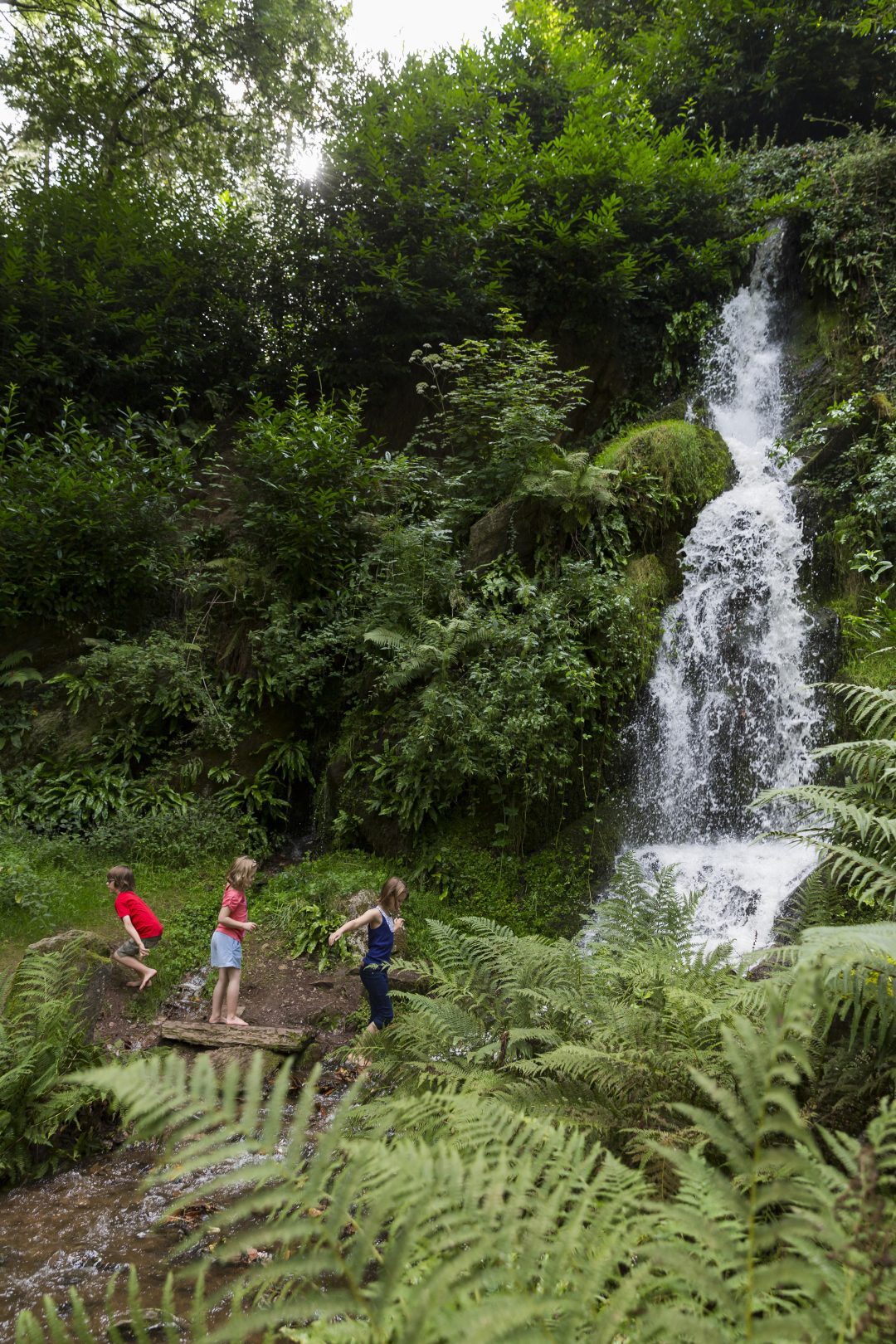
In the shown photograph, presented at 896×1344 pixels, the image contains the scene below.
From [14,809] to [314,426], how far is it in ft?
20.0

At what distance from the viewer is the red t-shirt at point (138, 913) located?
609 cm

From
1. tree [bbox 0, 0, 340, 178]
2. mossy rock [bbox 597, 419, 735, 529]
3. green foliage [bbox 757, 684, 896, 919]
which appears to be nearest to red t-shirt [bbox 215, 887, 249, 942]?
green foliage [bbox 757, 684, 896, 919]

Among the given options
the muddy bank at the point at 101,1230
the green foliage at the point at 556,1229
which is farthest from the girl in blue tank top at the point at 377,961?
the green foliage at the point at 556,1229

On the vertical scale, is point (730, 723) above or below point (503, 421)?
below

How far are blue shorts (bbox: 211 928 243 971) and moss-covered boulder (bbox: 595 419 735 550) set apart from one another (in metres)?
6.36

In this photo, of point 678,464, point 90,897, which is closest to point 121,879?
point 90,897

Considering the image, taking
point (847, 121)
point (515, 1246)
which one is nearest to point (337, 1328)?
point (515, 1246)

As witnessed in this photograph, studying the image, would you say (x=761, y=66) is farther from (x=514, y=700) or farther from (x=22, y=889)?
(x=22, y=889)

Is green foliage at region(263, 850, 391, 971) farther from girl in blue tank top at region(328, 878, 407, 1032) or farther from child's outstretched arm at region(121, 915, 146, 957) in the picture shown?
girl in blue tank top at region(328, 878, 407, 1032)

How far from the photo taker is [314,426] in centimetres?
992

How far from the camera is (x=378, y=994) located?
511cm

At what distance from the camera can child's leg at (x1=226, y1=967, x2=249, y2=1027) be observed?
218 inches

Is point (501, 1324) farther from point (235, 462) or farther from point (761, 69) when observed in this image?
point (761, 69)

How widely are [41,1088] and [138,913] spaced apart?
8.13 feet
